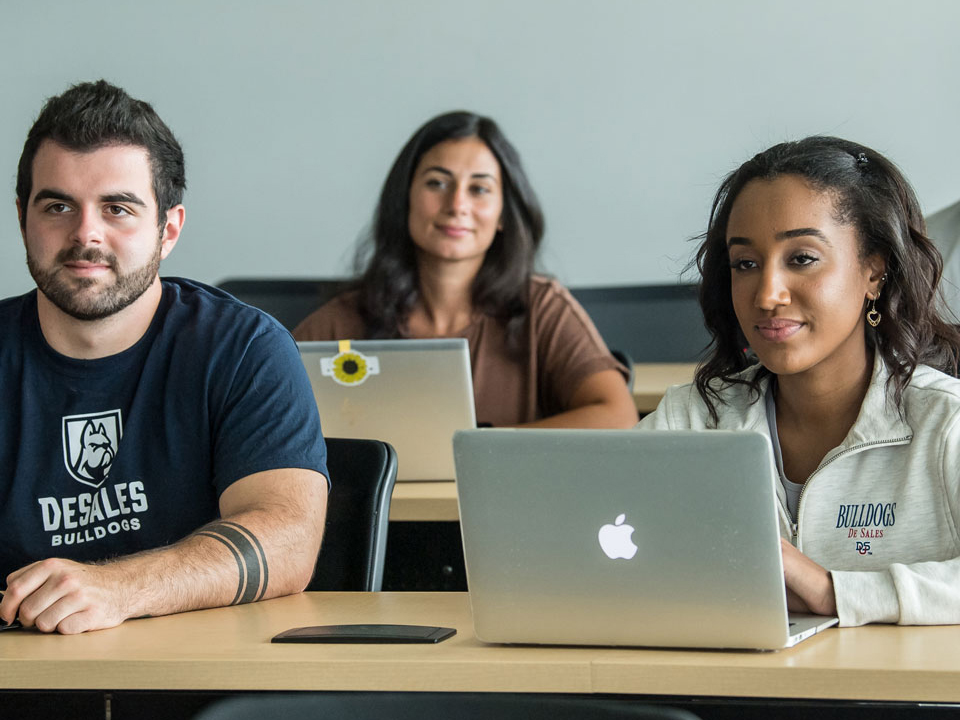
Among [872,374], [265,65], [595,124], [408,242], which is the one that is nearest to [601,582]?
[872,374]

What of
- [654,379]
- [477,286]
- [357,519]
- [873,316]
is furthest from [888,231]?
[654,379]

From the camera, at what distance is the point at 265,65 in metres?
4.10

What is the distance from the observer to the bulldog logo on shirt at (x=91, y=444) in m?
1.67

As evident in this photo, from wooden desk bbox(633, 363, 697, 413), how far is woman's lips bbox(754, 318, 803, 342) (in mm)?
1057

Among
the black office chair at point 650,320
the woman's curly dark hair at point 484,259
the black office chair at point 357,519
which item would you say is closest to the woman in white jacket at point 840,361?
the black office chair at point 357,519

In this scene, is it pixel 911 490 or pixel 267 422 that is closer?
pixel 911 490

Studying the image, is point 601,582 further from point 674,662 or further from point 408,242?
point 408,242

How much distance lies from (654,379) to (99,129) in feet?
6.16

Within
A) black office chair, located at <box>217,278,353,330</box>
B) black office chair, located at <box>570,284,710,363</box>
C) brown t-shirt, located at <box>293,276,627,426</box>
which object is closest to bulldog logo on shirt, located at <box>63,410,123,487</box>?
brown t-shirt, located at <box>293,276,627,426</box>

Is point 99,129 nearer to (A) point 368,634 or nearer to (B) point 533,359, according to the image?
(A) point 368,634

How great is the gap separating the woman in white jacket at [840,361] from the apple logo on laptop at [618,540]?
42 cm

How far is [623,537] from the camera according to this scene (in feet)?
3.70

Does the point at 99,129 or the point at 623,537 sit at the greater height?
the point at 99,129

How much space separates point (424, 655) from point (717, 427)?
0.66 m
